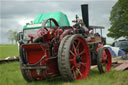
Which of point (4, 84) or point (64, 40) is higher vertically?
point (64, 40)

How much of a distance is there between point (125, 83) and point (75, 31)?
96.2 inches

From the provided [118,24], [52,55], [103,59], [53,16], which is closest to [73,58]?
[52,55]

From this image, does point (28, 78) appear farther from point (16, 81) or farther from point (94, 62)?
point (94, 62)

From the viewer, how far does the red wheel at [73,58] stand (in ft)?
17.6

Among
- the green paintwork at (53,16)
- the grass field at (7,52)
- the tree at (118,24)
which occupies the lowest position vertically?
the grass field at (7,52)

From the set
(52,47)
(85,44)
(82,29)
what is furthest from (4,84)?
(82,29)

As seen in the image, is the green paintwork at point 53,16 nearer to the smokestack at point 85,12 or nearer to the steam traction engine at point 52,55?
the smokestack at point 85,12

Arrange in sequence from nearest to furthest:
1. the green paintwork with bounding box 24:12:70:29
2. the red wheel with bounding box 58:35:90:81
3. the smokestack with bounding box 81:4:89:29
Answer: the red wheel with bounding box 58:35:90:81, the smokestack with bounding box 81:4:89:29, the green paintwork with bounding box 24:12:70:29

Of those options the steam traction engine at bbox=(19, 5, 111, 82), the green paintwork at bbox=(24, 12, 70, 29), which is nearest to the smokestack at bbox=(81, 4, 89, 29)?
the steam traction engine at bbox=(19, 5, 111, 82)

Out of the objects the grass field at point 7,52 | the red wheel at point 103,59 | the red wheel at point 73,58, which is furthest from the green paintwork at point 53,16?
the grass field at point 7,52

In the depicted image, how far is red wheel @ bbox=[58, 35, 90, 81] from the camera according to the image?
17.6 feet

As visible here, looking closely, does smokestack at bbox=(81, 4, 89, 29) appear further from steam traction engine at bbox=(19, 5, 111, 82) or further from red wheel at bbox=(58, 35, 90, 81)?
red wheel at bbox=(58, 35, 90, 81)

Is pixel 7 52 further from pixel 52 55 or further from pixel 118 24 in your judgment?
pixel 52 55

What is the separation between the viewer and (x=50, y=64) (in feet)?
18.7
